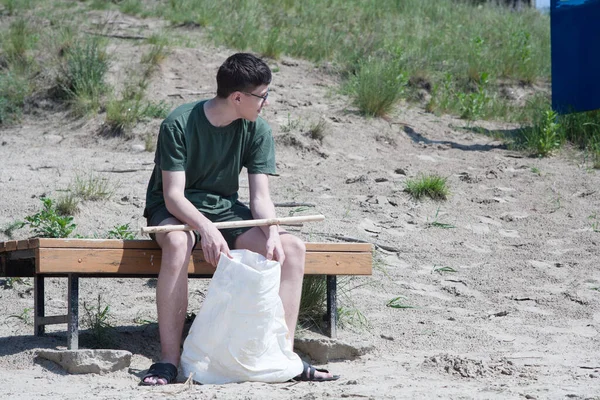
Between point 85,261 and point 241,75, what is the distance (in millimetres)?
1076

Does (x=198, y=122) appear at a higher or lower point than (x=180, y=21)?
lower

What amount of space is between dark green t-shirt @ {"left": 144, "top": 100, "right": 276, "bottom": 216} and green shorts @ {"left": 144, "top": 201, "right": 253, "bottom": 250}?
2 cm

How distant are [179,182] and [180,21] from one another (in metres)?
6.84

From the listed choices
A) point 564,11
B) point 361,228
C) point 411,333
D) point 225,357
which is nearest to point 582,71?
point 564,11

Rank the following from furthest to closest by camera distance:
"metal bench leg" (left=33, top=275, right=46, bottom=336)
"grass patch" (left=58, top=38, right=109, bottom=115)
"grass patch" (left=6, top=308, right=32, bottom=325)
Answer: "grass patch" (left=58, top=38, right=109, bottom=115), "grass patch" (left=6, top=308, right=32, bottom=325), "metal bench leg" (left=33, top=275, right=46, bottom=336)

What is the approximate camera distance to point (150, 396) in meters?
3.29

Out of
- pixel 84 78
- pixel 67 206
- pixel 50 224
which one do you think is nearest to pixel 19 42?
pixel 84 78

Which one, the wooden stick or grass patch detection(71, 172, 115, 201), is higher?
grass patch detection(71, 172, 115, 201)

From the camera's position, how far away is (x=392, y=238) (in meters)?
6.12

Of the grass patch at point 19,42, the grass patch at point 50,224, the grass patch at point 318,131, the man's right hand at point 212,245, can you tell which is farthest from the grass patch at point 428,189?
the grass patch at point 19,42

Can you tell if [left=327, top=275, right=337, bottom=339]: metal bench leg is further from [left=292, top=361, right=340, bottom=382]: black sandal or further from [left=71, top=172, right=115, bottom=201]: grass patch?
[left=71, top=172, right=115, bottom=201]: grass patch

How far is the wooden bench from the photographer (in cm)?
363

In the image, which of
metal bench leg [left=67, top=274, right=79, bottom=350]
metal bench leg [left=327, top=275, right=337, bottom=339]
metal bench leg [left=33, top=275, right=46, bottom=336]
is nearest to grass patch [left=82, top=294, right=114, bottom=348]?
metal bench leg [left=33, top=275, right=46, bottom=336]

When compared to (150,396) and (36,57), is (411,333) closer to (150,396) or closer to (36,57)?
(150,396)
